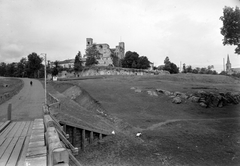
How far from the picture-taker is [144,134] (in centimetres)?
1584

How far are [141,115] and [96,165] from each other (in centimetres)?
985

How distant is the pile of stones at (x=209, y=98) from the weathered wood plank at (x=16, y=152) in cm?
2268

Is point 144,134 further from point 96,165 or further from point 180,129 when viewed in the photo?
point 96,165

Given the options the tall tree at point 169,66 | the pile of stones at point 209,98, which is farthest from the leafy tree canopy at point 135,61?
the pile of stones at point 209,98

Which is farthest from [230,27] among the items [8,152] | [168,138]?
[8,152]

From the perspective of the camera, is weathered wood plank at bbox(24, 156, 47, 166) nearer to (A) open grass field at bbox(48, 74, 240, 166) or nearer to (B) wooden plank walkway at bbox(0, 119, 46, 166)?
(B) wooden plank walkway at bbox(0, 119, 46, 166)

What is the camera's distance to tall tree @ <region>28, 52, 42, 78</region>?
85.1 metres

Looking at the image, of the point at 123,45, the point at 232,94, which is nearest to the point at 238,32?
the point at 232,94

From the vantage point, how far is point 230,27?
19.0 metres

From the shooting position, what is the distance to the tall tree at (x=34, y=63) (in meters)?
85.1

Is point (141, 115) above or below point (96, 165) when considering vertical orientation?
above

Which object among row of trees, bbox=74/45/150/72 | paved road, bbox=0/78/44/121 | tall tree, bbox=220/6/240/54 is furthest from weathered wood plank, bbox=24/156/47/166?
row of trees, bbox=74/45/150/72

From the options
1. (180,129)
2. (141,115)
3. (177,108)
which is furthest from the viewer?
(177,108)

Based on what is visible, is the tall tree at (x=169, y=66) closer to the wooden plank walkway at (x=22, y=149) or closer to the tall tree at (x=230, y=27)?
the tall tree at (x=230, y=27)
